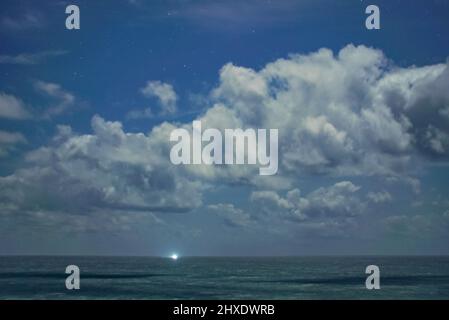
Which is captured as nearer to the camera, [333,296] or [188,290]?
[333,296]

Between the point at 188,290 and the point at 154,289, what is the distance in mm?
3708

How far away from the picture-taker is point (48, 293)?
51844mm

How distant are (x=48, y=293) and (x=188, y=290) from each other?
14.1 metres
